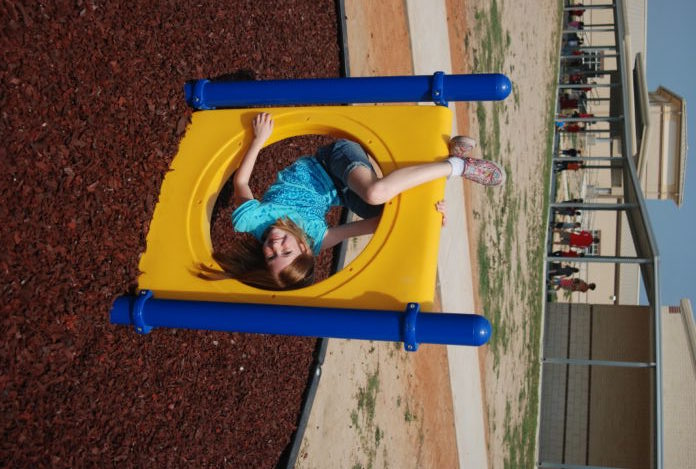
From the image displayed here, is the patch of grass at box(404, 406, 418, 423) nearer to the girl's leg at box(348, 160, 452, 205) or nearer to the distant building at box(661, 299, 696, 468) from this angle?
the girl's leg at box(348, 160, 452, 205)

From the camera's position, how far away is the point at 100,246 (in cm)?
345

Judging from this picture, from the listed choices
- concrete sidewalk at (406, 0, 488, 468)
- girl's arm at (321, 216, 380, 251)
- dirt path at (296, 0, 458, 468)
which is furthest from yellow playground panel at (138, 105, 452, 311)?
concrete sidewalk at (406, 0, 488, 468)

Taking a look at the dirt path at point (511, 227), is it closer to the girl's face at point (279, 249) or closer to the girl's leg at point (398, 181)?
the girl's leg at point (398, 181)

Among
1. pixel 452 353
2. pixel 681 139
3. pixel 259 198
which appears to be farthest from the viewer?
pixel 681 139

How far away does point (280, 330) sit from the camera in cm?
307

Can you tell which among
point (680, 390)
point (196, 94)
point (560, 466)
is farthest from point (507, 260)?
point (196, 94)

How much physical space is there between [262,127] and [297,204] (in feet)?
1.63

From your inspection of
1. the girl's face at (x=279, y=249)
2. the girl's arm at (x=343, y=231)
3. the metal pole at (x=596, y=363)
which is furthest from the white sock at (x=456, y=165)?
the metal pole at (x=596, y=363)

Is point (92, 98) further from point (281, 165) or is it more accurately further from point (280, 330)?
point (281, 165)

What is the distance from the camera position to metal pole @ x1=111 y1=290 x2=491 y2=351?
2900mm

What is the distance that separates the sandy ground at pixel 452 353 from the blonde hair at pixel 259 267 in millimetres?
2197

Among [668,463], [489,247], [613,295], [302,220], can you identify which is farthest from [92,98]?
[613,295]

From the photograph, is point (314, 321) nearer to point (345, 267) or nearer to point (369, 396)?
point (345, 267)

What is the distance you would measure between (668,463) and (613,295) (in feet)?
26.6
